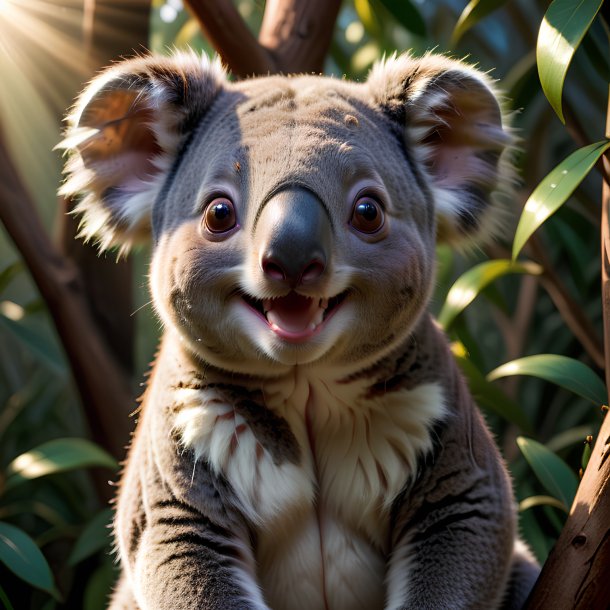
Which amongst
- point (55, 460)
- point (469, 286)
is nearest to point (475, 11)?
point (469, 286)

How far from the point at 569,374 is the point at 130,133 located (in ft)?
3.93

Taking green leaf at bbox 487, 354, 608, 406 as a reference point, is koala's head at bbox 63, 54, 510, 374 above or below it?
above

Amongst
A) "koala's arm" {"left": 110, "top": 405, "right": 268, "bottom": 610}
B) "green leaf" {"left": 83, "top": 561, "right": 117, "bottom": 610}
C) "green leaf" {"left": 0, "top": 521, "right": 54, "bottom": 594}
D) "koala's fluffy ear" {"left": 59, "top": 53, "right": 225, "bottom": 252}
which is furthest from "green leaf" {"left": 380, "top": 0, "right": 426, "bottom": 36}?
"green leaf" {"left": 83, "top": 561, "right": 117, "bottom": 610}

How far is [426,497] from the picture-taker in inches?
73.7

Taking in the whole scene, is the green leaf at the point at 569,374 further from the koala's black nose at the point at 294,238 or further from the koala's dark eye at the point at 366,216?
the koala's black nose at the point at 294,238

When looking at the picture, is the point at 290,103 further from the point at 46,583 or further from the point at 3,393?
the point at 3,393

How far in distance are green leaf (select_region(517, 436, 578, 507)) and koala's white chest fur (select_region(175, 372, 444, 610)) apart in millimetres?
517

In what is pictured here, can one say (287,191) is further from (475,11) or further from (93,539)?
(93,539)

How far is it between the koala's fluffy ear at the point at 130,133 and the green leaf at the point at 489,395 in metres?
1.14

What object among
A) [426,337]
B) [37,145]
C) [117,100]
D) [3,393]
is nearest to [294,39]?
[117,100]

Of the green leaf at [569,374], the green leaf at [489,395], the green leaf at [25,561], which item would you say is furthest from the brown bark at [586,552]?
the green leaf at [25,561]

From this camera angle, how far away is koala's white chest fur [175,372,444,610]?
1.83m

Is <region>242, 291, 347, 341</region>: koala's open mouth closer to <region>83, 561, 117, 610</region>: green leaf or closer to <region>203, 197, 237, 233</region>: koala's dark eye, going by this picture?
<region>203, 197, 237, 233</region>: koala's dark eye

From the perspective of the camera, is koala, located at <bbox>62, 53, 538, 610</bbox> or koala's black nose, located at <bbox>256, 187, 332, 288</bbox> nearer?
koala's black nose, located at <bbox>256, 187, 332, 288</bbox>
